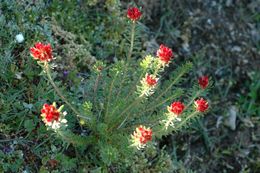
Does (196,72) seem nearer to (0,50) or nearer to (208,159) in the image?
(208,159)

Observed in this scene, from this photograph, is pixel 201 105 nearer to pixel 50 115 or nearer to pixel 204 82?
pixel 204 82

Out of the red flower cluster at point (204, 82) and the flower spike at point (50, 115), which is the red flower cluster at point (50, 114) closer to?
the flower spike at point (50, 115)

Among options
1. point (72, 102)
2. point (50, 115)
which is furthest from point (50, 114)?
point (72, 102)

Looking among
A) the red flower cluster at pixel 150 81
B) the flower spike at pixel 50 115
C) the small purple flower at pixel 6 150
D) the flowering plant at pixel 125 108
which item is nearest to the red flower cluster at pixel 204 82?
the flowering plant at pixel 125 108

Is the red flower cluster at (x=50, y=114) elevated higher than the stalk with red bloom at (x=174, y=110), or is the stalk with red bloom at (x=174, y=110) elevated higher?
the stalk with red bloom at (x=174, y=110)

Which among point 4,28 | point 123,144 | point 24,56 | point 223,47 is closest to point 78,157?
point 123,144

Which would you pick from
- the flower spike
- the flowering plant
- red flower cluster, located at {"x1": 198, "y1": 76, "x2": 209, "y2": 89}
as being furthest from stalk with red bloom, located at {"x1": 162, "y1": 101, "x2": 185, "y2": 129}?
the flower spike

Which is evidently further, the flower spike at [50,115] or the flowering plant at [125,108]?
the flowering plant at [125,108]

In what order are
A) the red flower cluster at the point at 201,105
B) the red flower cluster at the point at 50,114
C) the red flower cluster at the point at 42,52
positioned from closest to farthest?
the red flower cluster at the point at 50,114 < the red flower cluster at the point at 42,52 < the red flower cluster at the point at 201,105
